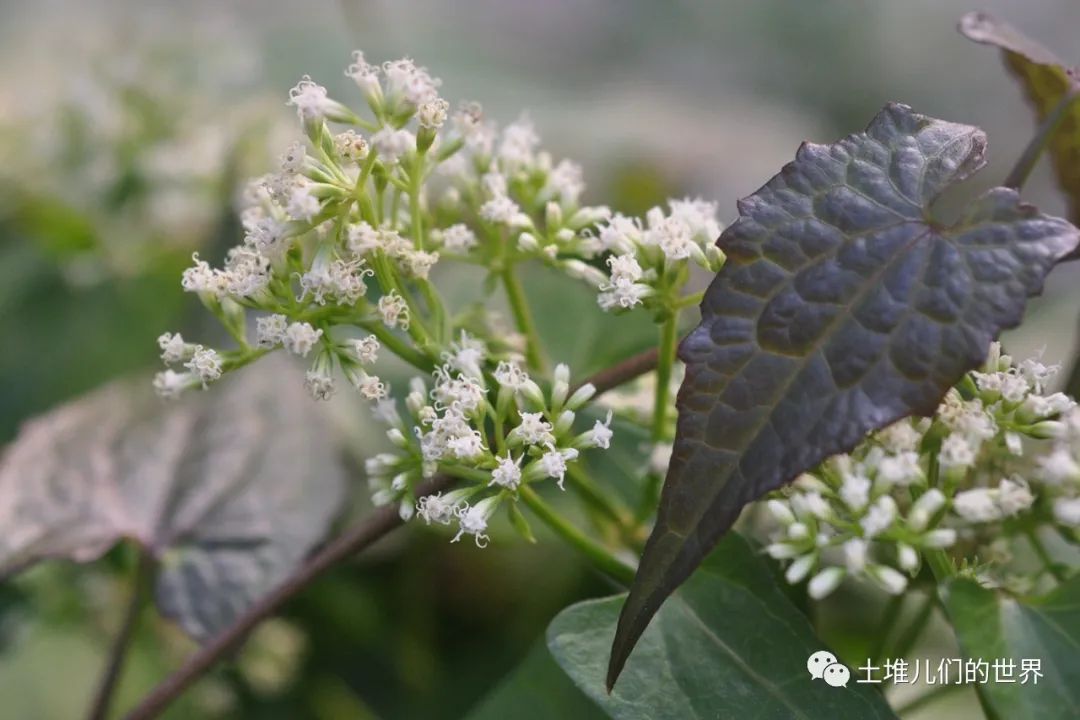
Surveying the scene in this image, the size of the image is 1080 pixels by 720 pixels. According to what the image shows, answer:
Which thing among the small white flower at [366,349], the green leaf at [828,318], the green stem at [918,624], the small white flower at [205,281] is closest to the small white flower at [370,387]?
Answer: the small white flower at [366,349]

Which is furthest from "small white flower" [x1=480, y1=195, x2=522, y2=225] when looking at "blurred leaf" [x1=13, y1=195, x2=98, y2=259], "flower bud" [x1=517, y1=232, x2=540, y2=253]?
"blurred leaf" [x1=13, y1=195, x2=98, y2=259]

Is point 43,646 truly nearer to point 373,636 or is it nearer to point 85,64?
point 373,636

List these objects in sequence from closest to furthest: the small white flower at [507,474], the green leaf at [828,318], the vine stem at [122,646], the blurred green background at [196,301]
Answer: the green leaf at [828,318]
the small white flower at [507,474]
the vine stem at [122,646]
the blurred green background at [196,301]

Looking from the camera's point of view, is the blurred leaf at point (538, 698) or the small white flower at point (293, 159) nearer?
the small white flower at point (293, 159)

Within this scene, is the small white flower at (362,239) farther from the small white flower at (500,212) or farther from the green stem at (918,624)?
the green stem at (918,624)


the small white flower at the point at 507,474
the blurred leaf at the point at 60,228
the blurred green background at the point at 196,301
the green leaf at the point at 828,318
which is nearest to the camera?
the green leaf at the point at 828,318

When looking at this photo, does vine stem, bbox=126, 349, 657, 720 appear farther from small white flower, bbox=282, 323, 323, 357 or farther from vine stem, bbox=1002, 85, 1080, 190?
vine stem, bbox=1002, 85, 1080, 190

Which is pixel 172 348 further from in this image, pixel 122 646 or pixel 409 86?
pixel 122 646

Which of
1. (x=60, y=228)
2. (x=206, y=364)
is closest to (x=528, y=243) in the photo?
(x=206, y=364)
